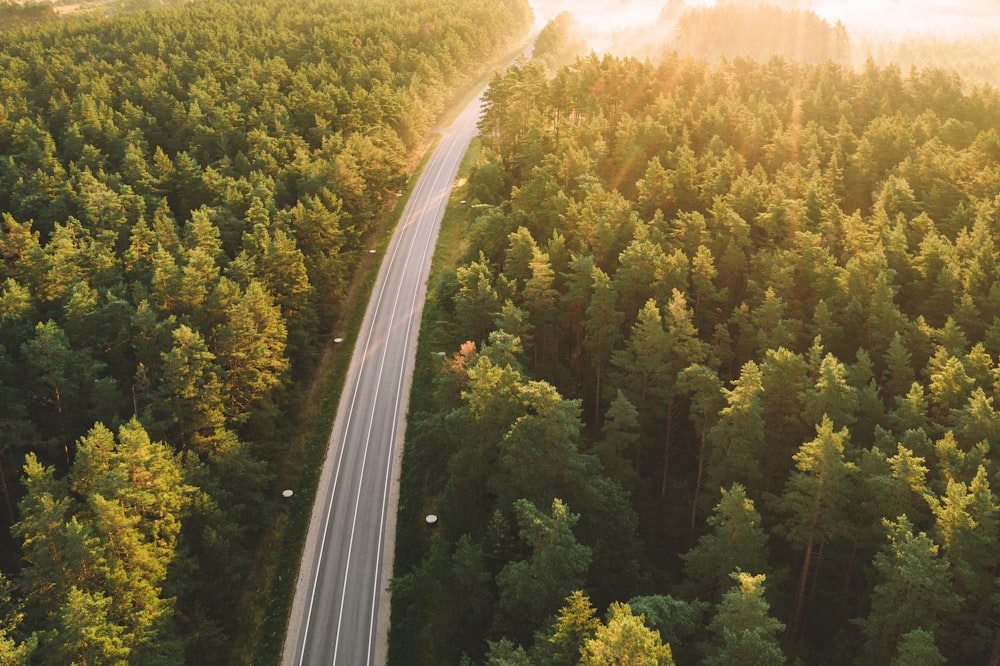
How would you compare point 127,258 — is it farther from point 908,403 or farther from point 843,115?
point 843,115

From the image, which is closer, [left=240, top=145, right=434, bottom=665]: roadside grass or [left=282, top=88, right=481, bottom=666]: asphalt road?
[left=282, top=88, right=481, bottom=666]: asphalt road

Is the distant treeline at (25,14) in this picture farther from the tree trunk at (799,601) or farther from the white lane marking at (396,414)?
the tree trunk at (799,601)

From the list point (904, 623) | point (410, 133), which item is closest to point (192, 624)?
point (904, 623)

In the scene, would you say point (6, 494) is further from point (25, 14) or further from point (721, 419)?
point (25, 14)

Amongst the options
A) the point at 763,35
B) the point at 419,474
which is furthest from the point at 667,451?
the point at 763,35

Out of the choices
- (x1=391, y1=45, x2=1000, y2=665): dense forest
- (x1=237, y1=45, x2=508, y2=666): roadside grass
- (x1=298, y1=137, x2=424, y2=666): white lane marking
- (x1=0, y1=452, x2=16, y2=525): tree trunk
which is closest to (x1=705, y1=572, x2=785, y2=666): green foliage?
(x1=391, y1=45, x2=1000, y2=665): dense forest

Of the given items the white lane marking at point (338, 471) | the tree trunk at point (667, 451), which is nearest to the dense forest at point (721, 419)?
the tree trunk at point (667, 451)

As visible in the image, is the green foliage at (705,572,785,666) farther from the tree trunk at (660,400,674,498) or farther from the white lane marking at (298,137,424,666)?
the white lane marking at (298,137,424,666)
